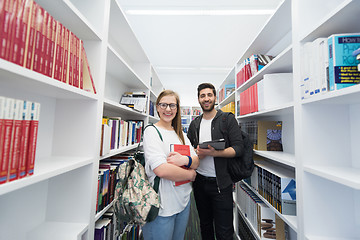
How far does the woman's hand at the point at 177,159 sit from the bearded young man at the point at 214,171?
38cm

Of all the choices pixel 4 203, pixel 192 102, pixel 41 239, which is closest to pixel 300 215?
pixel 41 239

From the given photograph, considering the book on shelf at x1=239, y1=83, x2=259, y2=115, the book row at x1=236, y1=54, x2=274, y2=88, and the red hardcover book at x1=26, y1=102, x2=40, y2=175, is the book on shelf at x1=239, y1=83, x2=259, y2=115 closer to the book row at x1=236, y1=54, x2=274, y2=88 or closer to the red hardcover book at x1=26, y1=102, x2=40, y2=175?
the book row at x1=236, y1=54, x2=274, y2=88

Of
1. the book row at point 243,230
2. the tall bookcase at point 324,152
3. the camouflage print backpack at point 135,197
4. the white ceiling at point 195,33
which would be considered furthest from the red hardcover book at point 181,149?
the white ceiling at point 195,33

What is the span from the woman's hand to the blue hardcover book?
3.08ft

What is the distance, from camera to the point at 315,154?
2.90 ft

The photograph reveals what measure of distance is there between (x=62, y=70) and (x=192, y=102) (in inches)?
198

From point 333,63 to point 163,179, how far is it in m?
1.20

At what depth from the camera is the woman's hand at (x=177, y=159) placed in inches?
40.3

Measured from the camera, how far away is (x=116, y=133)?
140 cm

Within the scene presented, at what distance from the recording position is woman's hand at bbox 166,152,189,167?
1.02 meters

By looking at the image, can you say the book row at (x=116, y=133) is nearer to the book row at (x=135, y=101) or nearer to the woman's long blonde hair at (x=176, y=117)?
the book row at (x=135, y=101)

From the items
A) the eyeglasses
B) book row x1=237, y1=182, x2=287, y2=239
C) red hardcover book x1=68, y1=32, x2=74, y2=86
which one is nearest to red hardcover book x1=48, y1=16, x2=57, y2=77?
red hardcover book x1=68, y1=32, x2=74, y2=86

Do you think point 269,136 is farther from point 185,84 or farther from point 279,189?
point 185,84

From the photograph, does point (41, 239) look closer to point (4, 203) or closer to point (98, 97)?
point (4, 203)
